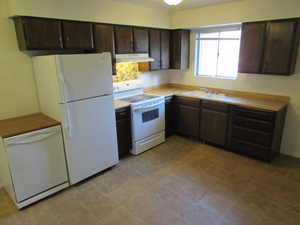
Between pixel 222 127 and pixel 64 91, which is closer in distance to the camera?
pixel 64 91

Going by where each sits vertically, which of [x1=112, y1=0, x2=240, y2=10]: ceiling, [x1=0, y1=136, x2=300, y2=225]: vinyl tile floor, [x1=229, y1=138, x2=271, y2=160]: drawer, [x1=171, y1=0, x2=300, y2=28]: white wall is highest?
[x1=112, y1=0, x2=240, y2=10]: ceiling

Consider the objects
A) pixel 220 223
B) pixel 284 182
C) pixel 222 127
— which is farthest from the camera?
pixel 222 127

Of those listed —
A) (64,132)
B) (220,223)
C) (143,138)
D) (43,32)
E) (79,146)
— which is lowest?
(220,223)

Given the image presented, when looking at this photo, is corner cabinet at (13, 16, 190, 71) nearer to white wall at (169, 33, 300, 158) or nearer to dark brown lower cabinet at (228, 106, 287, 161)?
white wall at (169, 33, 300, 158)

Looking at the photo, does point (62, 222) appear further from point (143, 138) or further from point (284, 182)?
point (284, 182)

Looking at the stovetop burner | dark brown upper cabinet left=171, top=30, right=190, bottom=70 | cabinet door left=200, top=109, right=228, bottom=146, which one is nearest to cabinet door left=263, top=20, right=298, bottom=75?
cabinet door left=200, top=109, right=228, bottom=146

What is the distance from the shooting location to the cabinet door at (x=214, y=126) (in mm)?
3605

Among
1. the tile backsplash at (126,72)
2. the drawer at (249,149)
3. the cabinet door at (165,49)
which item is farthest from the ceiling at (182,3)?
the drawer at (249,149)

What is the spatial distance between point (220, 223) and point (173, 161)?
1.32 meters

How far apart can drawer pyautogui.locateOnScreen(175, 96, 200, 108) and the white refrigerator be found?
5.29 feet

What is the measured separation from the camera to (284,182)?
2787 mm

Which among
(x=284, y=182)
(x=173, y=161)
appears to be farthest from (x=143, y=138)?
(x=284, y=182)

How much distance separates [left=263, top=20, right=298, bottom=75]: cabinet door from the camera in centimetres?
292

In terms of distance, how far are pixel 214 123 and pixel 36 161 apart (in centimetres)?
285
